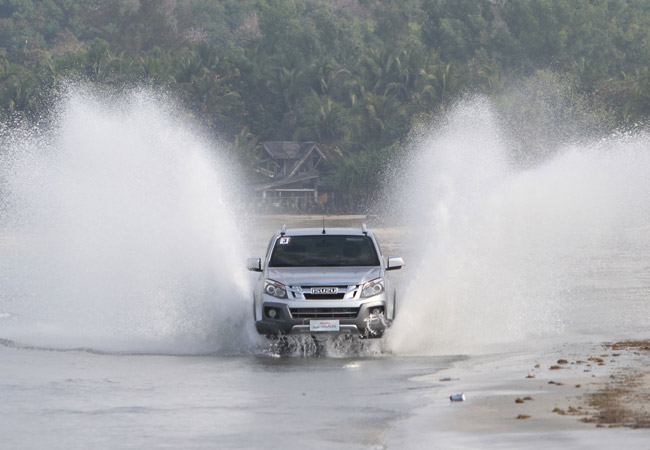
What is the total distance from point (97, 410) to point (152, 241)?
11.2 m

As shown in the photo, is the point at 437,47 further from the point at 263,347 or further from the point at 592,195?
the point at 263,347

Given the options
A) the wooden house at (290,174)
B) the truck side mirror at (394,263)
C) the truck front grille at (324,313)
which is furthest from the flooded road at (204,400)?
the wooden house at (290,174)

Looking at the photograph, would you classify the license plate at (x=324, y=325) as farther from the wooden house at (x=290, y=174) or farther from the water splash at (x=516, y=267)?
the wooden house at (x=290, y=174)

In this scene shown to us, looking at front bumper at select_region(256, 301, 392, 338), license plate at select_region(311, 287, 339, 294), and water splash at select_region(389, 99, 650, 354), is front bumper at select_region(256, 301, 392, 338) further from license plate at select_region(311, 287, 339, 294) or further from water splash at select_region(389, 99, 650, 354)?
water splash at select_region(389, 99, 650, 354)

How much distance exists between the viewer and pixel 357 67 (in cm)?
10606

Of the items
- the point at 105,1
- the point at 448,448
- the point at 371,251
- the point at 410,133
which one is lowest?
the point at 448,448

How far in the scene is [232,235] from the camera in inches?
792

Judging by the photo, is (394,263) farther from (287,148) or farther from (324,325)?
(287,148)

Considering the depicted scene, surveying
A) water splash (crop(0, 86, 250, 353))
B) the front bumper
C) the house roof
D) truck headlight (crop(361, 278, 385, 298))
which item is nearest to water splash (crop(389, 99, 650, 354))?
truck headlight (crop(361, 278, 385, 298))

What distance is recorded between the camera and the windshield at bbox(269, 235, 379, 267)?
1538 centimetres

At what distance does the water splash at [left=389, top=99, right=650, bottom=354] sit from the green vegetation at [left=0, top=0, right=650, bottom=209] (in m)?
36.0

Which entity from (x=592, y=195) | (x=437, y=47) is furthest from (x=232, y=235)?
(x=437, y=47)

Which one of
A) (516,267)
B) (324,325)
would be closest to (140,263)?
(324,325)

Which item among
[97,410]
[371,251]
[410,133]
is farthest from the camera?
[410,133]
